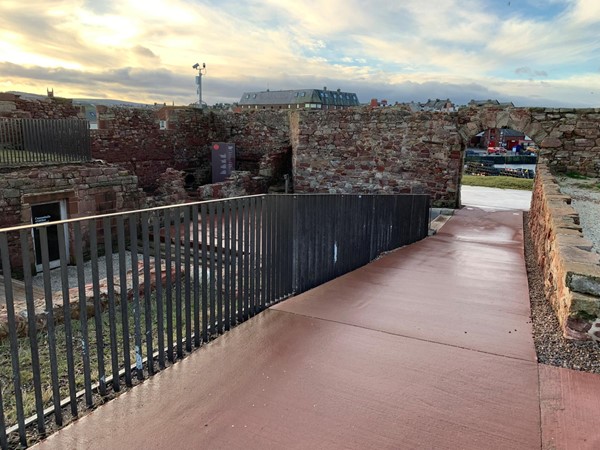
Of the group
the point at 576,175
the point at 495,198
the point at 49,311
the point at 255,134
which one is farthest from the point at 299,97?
the point at 49,311

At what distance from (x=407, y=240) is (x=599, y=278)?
458 centimetres

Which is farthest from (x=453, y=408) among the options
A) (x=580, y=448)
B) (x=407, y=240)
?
(x=407, y=240)

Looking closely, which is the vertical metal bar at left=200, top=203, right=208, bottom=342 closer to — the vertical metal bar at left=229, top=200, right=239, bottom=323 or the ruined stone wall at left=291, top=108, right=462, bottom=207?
the vertical metal bar at left=229, top=200, right=239, bottom=323

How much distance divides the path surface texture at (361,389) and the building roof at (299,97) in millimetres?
76200

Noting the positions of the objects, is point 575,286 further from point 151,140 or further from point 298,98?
point 298,98

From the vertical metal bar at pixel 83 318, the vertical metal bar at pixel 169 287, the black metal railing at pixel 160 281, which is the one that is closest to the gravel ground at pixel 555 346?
the black metal railing at pixel 160 281

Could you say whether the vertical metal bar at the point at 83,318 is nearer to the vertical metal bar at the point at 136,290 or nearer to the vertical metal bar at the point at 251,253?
the vertical metal bar at the point at 136,290

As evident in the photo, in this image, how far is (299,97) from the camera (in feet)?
256

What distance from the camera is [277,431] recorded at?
2.35 m

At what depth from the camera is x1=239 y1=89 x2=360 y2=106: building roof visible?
77.8 metres

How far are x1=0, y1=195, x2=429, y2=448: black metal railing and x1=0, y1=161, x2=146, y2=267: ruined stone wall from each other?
4.18 meters

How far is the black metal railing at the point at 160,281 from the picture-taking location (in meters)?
2.34

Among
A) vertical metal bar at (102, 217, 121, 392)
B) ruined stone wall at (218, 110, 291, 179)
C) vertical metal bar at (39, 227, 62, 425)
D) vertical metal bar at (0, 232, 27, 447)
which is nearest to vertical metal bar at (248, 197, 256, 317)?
vertical metal bar at (102, 217, 121, 392)

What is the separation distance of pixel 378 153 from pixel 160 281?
1038 cm
